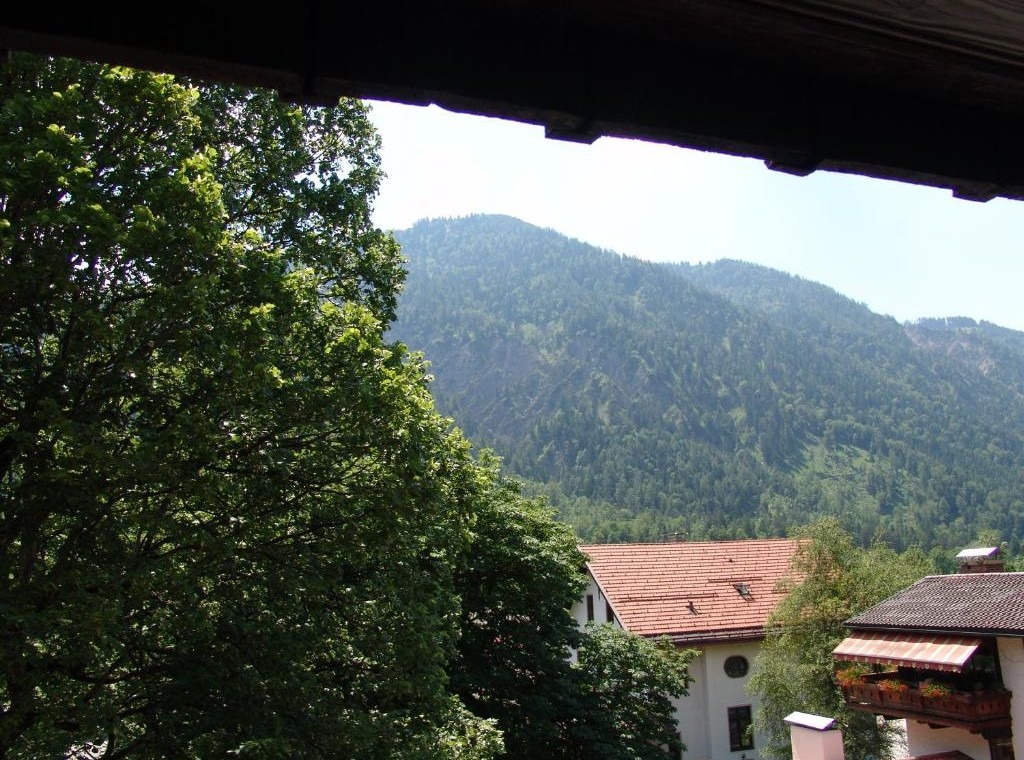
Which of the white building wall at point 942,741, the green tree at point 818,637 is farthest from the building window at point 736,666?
the white building wall at point 942,741

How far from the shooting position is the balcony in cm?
1983

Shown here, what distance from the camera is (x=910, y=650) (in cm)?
2159

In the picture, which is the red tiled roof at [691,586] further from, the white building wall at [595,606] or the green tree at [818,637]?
the green tree at [818,637]

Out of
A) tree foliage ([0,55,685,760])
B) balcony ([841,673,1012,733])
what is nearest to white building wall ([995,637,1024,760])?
balcony ([841,673,1012,733])

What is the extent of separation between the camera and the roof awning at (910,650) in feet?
67.1

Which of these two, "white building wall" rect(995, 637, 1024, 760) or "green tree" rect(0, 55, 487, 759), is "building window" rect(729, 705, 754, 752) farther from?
"green tree" rect(0, 55, 487, 759)

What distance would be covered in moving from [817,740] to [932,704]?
6.42 m

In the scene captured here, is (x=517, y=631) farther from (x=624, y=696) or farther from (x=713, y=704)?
(x=713, y=704)

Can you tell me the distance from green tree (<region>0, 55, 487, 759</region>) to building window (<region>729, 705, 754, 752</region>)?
65.7 ft

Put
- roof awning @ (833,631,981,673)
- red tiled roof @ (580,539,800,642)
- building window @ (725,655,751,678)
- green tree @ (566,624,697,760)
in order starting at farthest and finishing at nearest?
red tiled roof @ (580,539,800,642) → building window @ (725,655,751,678) → roof awning @ (833,631,981,673) → green tree @ (566,624,697,760)

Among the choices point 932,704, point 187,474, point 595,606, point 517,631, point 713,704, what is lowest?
point 713,704

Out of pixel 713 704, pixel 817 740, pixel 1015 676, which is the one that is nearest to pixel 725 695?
pixel 713 704

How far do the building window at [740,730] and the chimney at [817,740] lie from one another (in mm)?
13394

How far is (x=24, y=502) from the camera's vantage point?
364 inches
